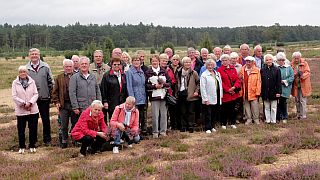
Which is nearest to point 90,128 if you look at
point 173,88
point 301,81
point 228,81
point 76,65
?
point 76,65

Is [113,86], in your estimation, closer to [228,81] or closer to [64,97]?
[64,97]

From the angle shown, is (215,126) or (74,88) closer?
(74,88)

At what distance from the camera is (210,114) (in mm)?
10531

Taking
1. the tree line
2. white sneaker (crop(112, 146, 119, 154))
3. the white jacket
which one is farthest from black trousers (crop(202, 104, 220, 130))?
the tree line

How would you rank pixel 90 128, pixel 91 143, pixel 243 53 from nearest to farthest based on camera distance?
1. pixel 90 128
2. pixel 91 143
3. pixel 243 53

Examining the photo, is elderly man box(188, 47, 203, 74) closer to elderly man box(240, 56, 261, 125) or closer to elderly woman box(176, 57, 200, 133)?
elderly woman box(176, 57, 200, 133)

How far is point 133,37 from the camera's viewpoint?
129625 millimetres

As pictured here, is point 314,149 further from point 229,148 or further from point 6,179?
point 6,179

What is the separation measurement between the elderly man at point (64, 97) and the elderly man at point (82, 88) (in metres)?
0.36

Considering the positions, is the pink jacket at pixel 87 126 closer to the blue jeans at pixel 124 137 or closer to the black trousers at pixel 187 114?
the blue jeans at pixel 124 137

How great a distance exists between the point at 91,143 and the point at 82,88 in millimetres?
1253

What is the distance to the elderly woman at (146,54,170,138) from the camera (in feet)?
32.0

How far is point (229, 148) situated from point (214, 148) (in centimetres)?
31

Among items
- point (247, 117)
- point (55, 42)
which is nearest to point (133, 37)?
point (55, 42)
